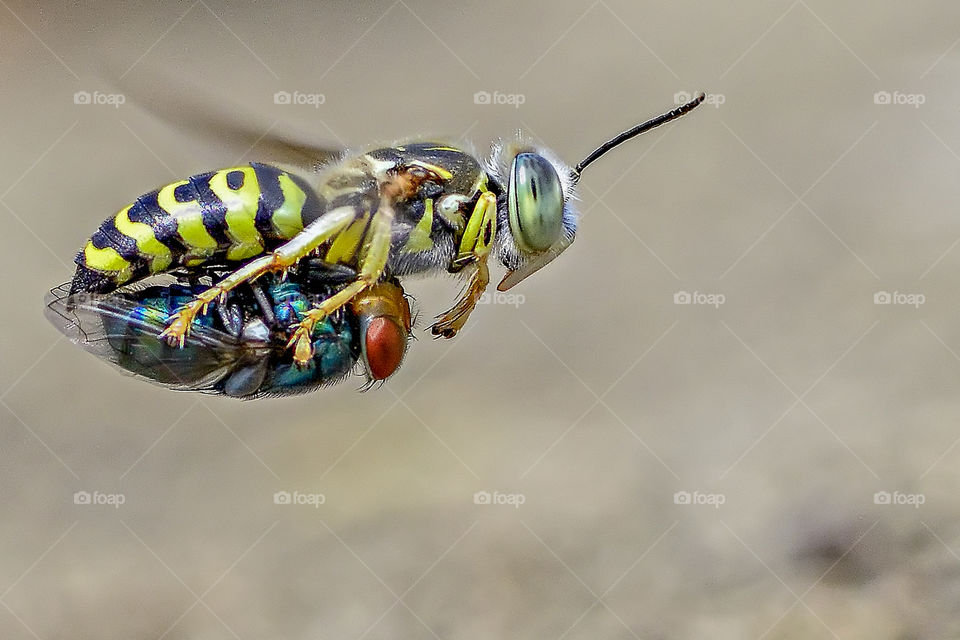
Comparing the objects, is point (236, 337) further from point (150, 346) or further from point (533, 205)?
point (533, 205)

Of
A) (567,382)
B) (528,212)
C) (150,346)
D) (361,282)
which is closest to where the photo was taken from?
(150,346)

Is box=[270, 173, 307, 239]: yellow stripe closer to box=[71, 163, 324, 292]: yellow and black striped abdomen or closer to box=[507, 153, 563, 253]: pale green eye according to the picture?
box=[71, 163, 324, 292]: yellow and black striped abdomen

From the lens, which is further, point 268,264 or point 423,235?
point 423,235

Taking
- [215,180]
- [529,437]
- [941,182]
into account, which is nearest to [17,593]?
[529,437]

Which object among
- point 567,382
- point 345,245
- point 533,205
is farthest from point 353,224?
point 567,382

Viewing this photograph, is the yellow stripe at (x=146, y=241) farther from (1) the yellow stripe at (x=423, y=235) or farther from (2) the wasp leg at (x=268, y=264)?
(1) the yellow stripe at (x=423, y=235)

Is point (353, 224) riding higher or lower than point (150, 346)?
higher
